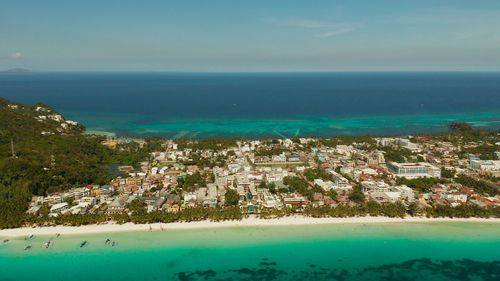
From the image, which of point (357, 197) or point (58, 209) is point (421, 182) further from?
point (58, 209)

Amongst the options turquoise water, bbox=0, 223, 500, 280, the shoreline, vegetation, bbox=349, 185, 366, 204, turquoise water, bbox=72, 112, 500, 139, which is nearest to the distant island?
vegetation, bbox=349, 185, 366, 204

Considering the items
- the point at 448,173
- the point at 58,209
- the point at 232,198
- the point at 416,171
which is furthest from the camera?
the point at 416,171

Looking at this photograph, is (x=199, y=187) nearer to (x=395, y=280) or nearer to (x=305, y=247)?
(x=305, y=247)

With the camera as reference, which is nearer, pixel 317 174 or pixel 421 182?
pixel 421 182

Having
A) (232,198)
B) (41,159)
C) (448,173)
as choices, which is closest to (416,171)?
(448,173)

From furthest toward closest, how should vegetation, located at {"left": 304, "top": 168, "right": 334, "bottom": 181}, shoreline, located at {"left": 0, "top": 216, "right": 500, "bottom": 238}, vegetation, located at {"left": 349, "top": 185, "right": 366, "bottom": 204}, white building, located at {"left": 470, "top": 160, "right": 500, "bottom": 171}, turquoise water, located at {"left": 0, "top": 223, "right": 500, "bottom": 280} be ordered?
1. white building, located at {"left": 470, "top": 160, "right": 500, "bottom": 171}
2. vegetation, located at {"left": 304, "top": 168, "right": 334, "bottom": 181}
3. vegetation, located at {"left": 349, "top": 185, "right": 366, "bottom": 204}
4. shoreline, located at {"left": 0, "top": 216, "right": 500, "bottom": 238}
5. turquoise water, located at {"left": 0, "top": 223, "right": 500, "bottom": 280}

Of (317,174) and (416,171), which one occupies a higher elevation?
(416,171)

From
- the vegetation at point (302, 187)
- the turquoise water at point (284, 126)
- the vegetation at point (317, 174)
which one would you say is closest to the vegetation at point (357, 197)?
the vegetation at point (302, 187)

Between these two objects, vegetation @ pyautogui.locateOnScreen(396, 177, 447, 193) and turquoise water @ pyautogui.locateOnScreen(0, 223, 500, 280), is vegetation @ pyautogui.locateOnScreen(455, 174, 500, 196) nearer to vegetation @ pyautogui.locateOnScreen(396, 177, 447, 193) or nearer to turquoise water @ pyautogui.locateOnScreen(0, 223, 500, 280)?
vegetation @ pyautogui.locateOnScreen(396, 177, 447, 193)
